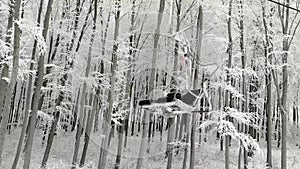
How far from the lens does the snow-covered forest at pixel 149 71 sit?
19.0 ft

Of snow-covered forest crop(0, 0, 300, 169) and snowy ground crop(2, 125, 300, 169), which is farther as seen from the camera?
snowy ground crop(2, 125, 300, 169)

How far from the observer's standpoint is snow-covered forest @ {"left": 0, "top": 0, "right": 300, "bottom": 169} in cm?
579

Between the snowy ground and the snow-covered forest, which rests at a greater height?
the snow-covered forest

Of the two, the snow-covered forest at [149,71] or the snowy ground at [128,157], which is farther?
the snowy ground at [128,157]

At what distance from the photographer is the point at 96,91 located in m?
15.7

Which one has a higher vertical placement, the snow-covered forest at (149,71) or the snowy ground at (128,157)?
the snow-covered forest at (149,71)

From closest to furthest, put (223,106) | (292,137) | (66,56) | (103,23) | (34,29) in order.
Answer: (34,29), (223,106), (66,56), (103,23), (292,137)

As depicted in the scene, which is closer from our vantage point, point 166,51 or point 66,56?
point 166,51

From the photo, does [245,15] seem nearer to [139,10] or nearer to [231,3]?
[231,3]

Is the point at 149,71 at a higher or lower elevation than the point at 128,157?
higher

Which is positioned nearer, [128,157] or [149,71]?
[149,71]

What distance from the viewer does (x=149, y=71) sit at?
5520 mm

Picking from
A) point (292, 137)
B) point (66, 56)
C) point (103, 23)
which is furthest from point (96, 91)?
point (292, 137)

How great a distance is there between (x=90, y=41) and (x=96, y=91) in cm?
265
